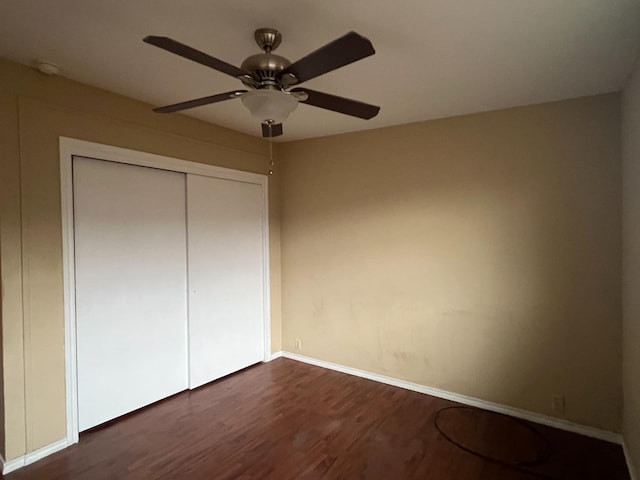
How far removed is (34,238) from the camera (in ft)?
7.42

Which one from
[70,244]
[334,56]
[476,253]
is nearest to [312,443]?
[476,253]

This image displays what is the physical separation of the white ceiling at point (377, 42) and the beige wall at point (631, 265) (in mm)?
264

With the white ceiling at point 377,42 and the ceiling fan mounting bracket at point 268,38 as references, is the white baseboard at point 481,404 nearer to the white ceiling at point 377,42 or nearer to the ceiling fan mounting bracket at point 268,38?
the white ceiling at point 377,42

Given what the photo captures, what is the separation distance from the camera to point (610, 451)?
239 centimetres

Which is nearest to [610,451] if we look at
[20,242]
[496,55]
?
[496,55]

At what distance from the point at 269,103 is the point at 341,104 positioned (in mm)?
392

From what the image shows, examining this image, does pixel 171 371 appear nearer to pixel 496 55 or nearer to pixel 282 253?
pixel 282 253

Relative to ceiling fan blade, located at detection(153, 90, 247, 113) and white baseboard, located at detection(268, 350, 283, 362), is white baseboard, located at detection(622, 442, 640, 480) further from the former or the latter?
white baseboard, located at detection(268, 350, 283, 362)

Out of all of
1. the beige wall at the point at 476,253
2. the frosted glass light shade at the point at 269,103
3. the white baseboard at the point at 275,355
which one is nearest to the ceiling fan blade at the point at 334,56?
the frosted glass light shade at the point at 269,103

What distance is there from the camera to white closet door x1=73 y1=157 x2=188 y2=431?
8.43 ft

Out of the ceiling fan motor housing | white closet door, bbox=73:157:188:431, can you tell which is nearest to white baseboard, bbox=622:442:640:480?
the ceiling fan motor housing

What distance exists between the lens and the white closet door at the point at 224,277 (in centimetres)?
331

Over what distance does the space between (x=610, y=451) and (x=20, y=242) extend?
162 inches

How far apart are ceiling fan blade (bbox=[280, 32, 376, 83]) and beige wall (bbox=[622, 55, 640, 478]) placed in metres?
1.76
